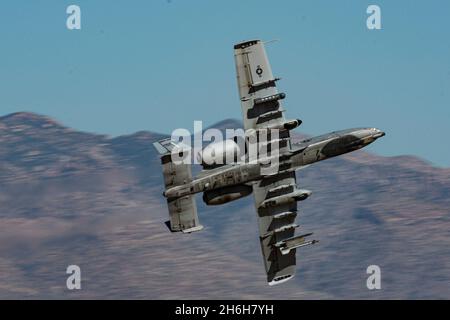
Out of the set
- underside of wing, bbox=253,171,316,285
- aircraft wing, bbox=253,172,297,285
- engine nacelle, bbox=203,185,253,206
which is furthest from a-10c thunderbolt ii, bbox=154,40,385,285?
aircraft wing, bbox=253,172,297,285

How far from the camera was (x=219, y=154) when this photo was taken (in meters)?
72.6

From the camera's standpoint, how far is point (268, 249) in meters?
78.2

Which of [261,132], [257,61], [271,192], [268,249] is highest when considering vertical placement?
[257,61]

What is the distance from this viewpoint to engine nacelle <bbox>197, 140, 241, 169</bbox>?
7250cm

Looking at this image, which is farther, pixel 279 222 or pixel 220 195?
pixel 279 222

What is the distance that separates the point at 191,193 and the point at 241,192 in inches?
168

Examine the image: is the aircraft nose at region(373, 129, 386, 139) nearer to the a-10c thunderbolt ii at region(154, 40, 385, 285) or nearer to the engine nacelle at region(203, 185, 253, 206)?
the a-10c thunderbolt ii at region(154, 40, 385, 285)

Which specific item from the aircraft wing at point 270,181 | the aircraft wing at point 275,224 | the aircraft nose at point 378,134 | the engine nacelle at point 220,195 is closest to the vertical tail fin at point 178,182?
the engine nacelle at point 220,195

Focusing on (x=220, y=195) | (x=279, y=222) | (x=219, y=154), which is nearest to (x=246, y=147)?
(x=219, y=154)

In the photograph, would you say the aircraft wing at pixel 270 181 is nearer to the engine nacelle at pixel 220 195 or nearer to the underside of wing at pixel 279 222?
the underside of wing at pixel 279 222

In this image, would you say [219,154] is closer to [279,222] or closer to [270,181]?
[270,181]

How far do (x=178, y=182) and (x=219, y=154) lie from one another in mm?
3931
